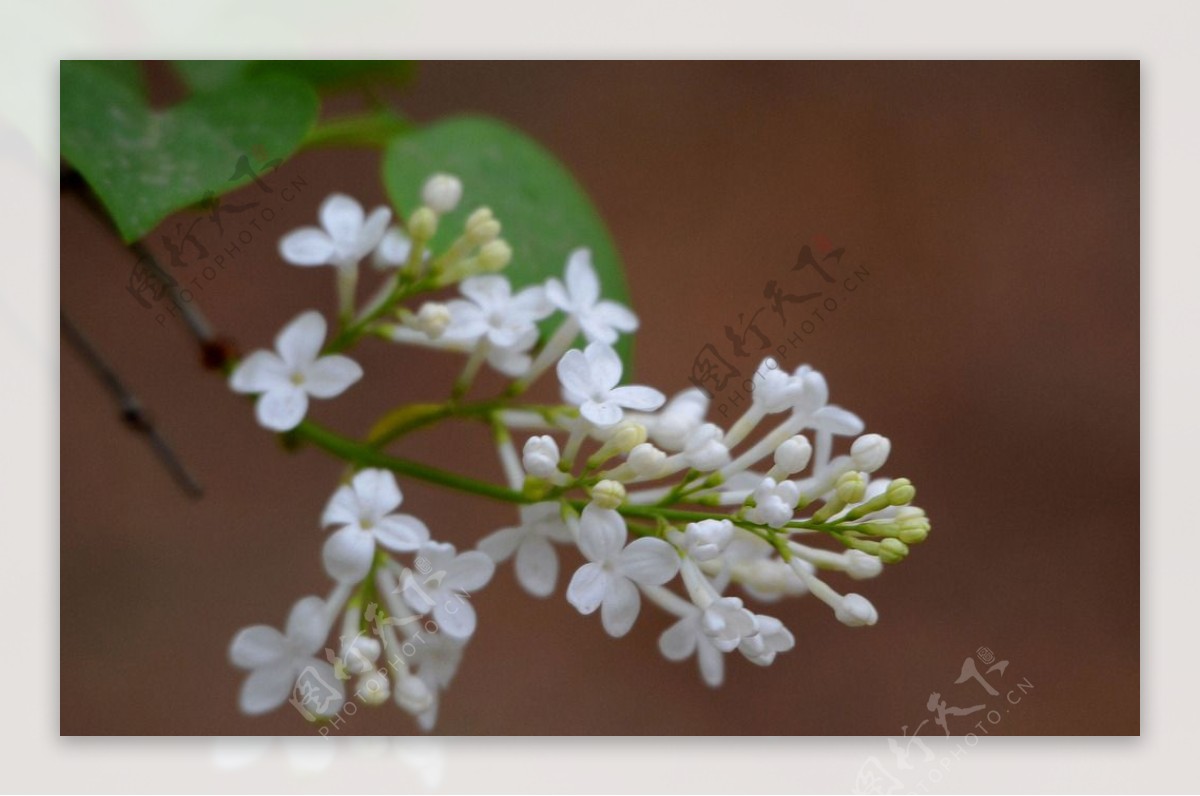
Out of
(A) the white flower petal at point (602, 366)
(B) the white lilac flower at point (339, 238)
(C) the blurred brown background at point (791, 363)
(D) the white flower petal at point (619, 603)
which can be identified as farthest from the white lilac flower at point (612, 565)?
(C) the blurred brown background at point (791, 363)

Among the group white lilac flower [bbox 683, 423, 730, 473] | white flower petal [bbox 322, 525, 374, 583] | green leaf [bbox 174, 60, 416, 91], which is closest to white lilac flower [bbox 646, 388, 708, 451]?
white lilac flower [bbox 683, 423, 730, 473]

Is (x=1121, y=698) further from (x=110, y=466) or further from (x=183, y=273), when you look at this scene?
(x=110, y=466)

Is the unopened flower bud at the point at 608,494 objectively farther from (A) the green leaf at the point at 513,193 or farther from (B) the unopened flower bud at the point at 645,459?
(A) the green leaf at the point at 513,193

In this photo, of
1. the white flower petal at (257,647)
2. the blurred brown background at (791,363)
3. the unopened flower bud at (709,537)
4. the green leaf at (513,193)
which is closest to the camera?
the unopened flower bud at (709,537)

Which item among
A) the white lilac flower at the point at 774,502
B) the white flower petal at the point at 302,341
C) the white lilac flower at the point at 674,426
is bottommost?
the white lilac flower at the point at 774,502

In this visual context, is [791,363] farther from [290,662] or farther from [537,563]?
[290,662]

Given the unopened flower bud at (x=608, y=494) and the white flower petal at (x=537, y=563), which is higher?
the unopened flower bud at (x=608, y=494)
